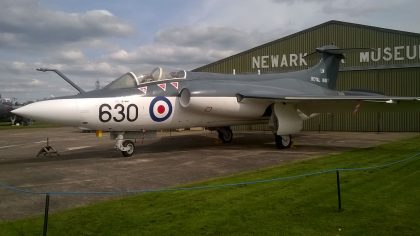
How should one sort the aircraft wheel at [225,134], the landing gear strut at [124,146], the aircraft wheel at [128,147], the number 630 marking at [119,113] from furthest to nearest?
the aircraft wheel at [225,134], the aircraft wheel at [128,147], the landing gear strut at [124,146], the number 630 marking at [119,113]

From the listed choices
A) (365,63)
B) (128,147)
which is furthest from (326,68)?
(128,147)

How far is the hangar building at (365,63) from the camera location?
2102 centimetres

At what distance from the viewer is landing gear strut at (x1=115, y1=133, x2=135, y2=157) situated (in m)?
11.0

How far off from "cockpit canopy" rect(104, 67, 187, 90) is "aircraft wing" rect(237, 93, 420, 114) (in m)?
2.56

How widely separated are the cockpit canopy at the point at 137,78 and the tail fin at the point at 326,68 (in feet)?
26.5

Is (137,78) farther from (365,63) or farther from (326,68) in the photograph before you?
(365,63)

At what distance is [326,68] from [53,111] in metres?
13.0

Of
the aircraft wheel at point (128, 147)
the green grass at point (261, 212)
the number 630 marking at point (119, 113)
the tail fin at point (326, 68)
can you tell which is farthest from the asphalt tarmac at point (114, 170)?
the tail fin at point (326, 68)

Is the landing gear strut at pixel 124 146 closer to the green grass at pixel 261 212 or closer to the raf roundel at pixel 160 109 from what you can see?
the raf roundel at pixel 160 109

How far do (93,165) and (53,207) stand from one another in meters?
4.22

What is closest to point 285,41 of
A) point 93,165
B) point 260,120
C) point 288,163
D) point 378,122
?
point 378,122

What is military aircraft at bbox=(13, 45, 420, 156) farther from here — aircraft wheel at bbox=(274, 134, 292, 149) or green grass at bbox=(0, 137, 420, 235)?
green grass at bbox=(0, 137, 420, 235)

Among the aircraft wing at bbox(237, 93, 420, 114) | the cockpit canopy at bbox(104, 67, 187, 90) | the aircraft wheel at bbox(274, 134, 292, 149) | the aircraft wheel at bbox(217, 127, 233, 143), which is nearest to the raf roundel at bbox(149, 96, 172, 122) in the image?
the cockpit canopy at bbox(104, 67, 187, 90)

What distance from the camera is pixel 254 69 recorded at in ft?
84.8
